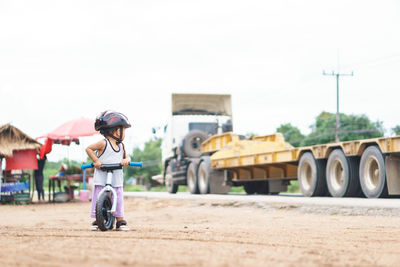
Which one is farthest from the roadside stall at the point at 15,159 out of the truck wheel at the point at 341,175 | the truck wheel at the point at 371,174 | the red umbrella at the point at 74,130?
the truck wheel at the point at 371,174

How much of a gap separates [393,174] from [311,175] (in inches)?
144

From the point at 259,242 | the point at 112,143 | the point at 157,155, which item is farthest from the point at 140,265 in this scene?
the point at 157,155

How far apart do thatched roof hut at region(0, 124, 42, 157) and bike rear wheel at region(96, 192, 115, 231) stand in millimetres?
13409

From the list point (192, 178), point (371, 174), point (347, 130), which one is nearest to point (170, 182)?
point (192, 178)

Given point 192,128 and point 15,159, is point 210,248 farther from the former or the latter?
point 192,128

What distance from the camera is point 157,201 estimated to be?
22.7 m

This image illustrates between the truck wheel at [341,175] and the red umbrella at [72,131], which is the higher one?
the red umbrella at [72,131]

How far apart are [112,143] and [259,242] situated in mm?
2875

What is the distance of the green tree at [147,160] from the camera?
306ft

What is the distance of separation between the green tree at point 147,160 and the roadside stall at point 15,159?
222ft

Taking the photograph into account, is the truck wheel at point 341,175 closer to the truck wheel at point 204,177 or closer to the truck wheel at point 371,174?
the truck wheel at point 371,174

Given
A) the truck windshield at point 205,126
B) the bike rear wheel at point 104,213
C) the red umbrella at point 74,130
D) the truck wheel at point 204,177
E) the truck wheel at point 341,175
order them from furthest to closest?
the truck windshield at point 205,126
the truck wheel at point 204,177
the red umbrella at point 74,130
the truck wheel at point 341,175
the bike rear wheel at point 104,213

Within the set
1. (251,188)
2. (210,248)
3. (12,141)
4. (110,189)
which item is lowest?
(210,248)

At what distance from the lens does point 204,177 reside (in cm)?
2422
